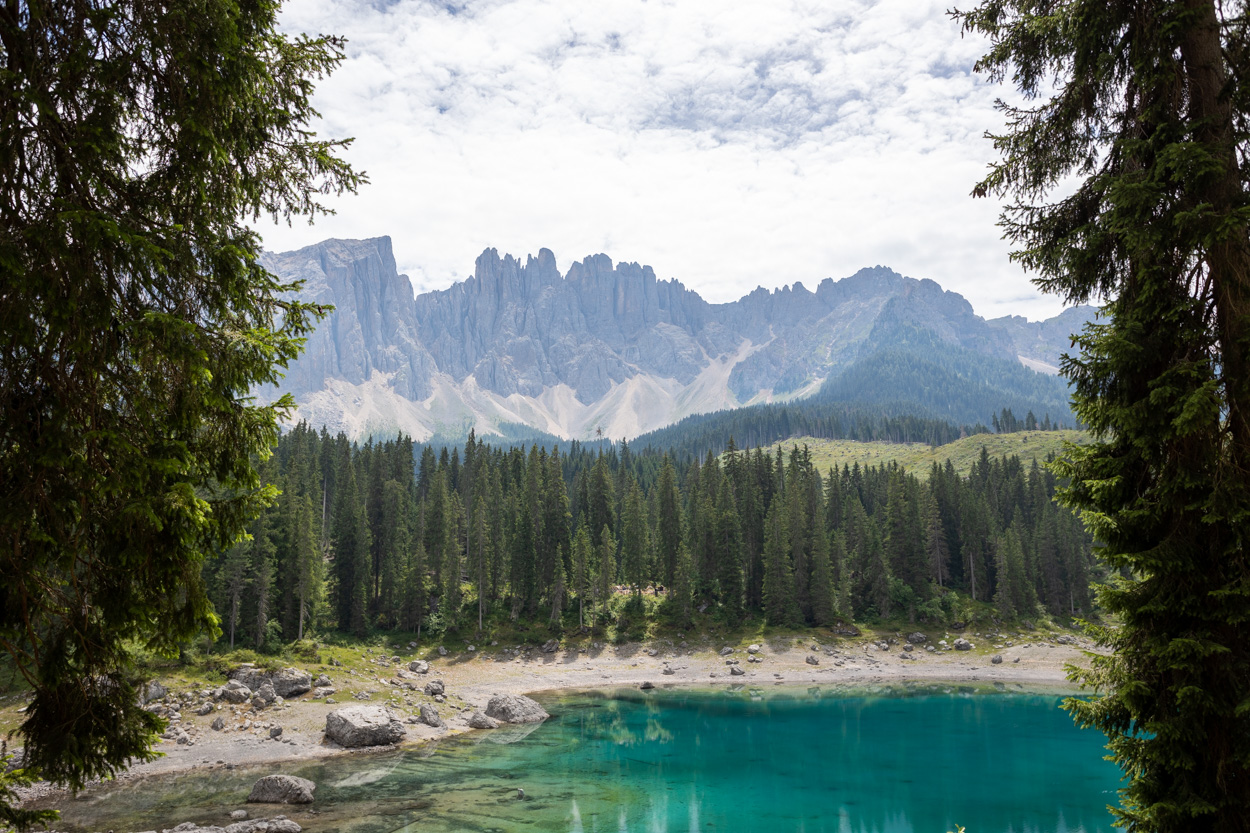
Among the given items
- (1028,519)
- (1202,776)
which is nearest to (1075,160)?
(1202,776)

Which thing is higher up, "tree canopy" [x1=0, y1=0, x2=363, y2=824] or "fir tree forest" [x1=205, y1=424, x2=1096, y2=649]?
"tree canopy" [x1=0, y1=0, x2=363, y2=824]

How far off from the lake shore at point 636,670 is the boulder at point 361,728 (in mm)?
980

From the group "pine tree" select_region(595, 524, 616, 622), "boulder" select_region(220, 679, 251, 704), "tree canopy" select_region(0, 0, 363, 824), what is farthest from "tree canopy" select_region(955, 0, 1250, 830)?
"pine tree" select_region(595, 524, 616, 622)

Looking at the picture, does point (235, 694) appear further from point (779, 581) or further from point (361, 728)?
point (779, 581)

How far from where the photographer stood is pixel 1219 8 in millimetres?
8734

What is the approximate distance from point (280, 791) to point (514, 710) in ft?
78.6

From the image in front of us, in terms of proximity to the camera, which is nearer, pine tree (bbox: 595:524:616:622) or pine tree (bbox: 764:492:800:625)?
pine tree (bbox: 595:524:616:622)

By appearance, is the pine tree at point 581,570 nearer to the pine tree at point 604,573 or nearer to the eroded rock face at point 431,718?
the pine tree at point 604,573

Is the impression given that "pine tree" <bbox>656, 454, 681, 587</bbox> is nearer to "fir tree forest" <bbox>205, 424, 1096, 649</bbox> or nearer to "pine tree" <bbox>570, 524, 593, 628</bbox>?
"fir tree forest" <bbox>205, 424, 1096, 649</bbox>

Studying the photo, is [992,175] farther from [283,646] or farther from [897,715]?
[283,646]

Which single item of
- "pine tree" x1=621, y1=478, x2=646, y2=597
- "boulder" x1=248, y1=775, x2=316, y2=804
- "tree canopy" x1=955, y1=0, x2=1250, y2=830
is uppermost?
"tree canopy" x1=955, y1=0, x2=1250, y2=830

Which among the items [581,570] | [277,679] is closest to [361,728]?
[277,679]

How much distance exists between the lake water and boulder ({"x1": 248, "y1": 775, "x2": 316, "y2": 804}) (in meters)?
1.00

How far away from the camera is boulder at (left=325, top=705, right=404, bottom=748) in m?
40.1
